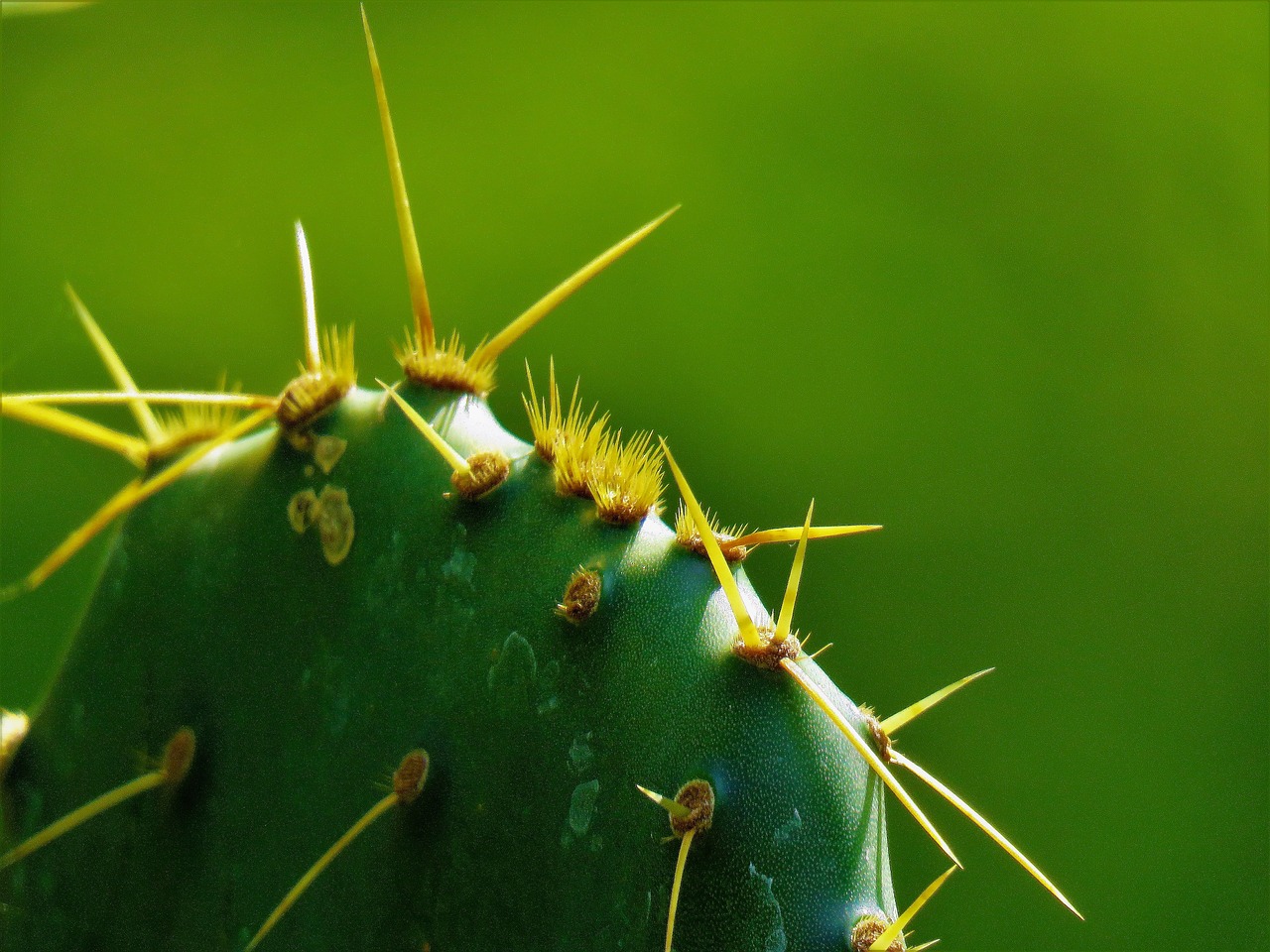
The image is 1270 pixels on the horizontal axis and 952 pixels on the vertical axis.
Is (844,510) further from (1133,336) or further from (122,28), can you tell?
(122,28)

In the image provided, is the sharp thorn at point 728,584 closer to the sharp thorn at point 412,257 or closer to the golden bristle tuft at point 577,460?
the golden bristle tuft at point 577,460

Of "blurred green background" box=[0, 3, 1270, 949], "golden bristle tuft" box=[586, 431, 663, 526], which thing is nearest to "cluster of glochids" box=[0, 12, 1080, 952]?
"golden bristle tuft" box=[586, 431, 663, 526]

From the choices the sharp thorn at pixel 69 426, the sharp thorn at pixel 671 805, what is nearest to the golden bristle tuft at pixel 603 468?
the sharp thorn at pixel 671 805

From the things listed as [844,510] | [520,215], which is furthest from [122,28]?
[844,510]

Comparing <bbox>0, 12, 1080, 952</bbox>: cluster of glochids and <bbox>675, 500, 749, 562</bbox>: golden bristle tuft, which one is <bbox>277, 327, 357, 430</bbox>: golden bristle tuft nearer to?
<bbox>0, 12, 1080, 952</bbox>: cluster of glochids

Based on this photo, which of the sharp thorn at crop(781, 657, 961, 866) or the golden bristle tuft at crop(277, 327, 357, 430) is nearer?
the sharp thorn at crop(781, 657, 961, 866)

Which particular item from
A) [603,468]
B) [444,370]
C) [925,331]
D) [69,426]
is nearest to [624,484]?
[603,468]
